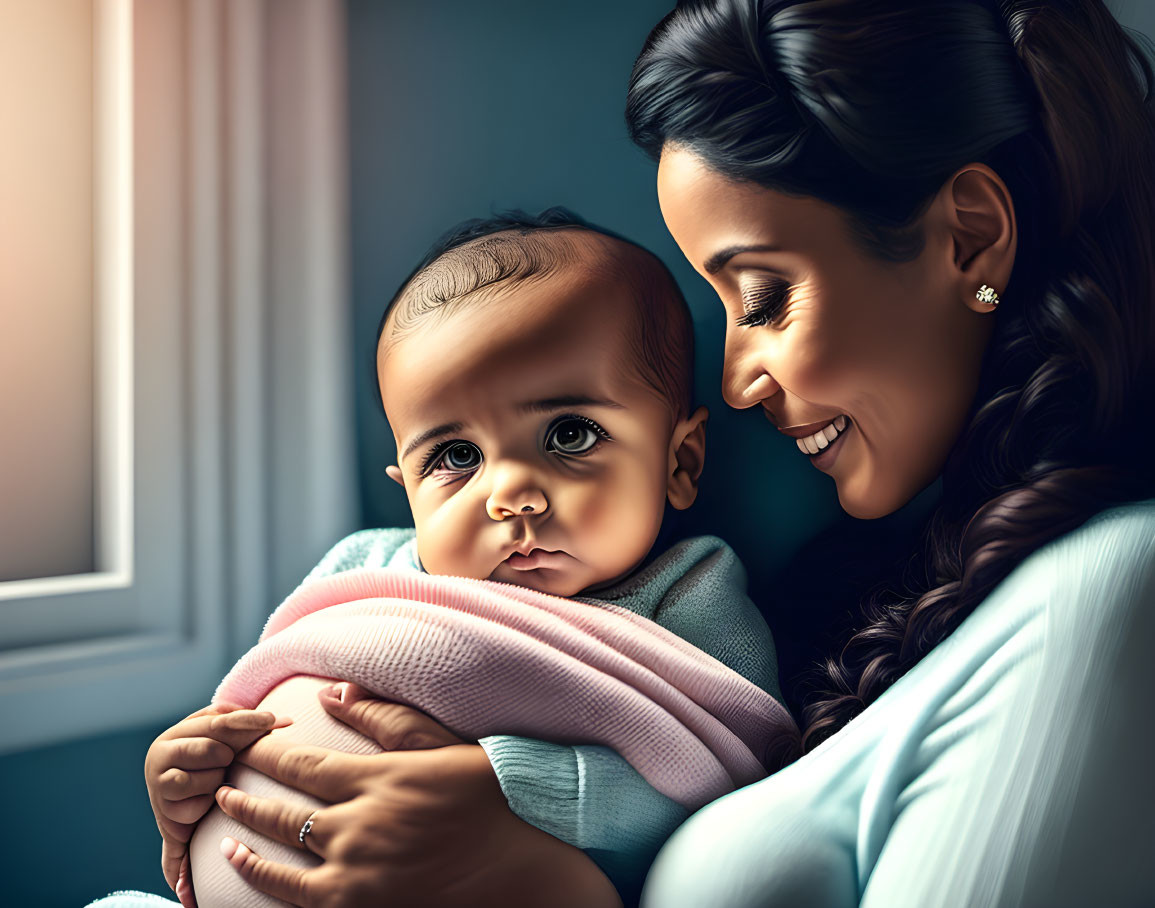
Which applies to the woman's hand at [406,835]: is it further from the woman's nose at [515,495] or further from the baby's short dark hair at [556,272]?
the baby's short dark hair at [556,272]

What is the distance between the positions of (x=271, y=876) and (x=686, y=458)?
64 cm

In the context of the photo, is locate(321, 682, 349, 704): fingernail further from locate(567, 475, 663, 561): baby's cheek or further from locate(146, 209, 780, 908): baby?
locate(567, 475, 663, 561): baby's cheek

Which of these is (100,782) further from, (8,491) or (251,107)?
(251,107)

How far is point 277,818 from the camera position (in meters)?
0.76

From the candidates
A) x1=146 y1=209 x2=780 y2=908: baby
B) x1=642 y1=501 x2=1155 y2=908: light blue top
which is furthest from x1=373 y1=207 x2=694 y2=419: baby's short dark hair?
x1=642 y1=501 x2=1155 y2=908: light blue top

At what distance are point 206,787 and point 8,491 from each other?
58 centimetres

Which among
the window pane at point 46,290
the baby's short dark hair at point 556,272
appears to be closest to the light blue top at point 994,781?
the baby's short dark hair at point 556,272

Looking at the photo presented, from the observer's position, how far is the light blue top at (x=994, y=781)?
63cm

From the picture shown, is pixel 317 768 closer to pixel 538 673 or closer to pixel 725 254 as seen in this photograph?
pixel 538 673

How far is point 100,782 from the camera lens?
1.12m

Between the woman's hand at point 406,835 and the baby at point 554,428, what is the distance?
0.12 meters

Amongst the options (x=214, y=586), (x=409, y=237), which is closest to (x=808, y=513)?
(x=409, y=237)

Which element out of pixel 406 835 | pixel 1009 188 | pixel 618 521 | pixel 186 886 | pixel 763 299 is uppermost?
pixel 1009 188

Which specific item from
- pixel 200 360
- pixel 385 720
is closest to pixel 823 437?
pixel 385 720
